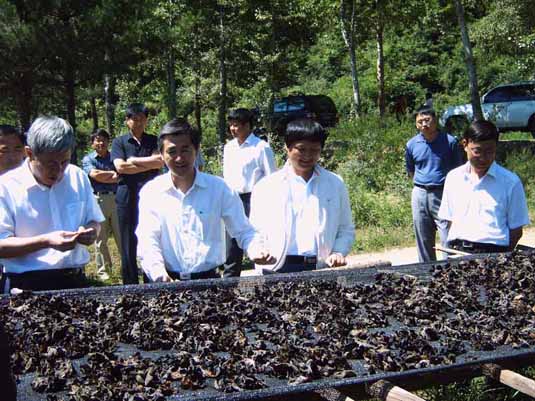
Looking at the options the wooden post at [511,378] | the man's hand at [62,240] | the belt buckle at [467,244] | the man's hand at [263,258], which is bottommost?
the wooden post at [511,378]

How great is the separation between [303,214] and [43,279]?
1.64 m

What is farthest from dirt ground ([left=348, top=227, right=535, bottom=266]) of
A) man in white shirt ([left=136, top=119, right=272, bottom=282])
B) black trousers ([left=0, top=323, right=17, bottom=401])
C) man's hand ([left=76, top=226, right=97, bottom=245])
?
black trousers ([left=0, top=323, right=17, bottom=401])

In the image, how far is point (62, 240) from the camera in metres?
3.62

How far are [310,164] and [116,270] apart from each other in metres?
4.92

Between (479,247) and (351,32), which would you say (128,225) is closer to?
(479,247)

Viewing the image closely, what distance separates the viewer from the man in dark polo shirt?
22.7 feet

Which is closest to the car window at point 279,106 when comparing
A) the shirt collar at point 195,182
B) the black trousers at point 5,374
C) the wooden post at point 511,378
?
the shirt collar at point 195,182

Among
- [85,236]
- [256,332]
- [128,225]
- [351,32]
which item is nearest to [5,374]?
[256,332]

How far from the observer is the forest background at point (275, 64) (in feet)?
41.5

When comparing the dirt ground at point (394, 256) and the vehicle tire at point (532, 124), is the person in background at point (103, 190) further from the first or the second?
the vehicle tire at point (532, 124)

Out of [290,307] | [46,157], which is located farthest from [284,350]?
[46,157]

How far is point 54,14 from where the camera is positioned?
12.7 metres

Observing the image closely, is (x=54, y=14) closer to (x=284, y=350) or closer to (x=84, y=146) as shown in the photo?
(x=284, y=350)

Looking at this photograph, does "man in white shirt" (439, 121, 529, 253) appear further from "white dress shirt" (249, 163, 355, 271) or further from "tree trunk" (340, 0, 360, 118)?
"tree trunk" (340, 0, 360, 118)
